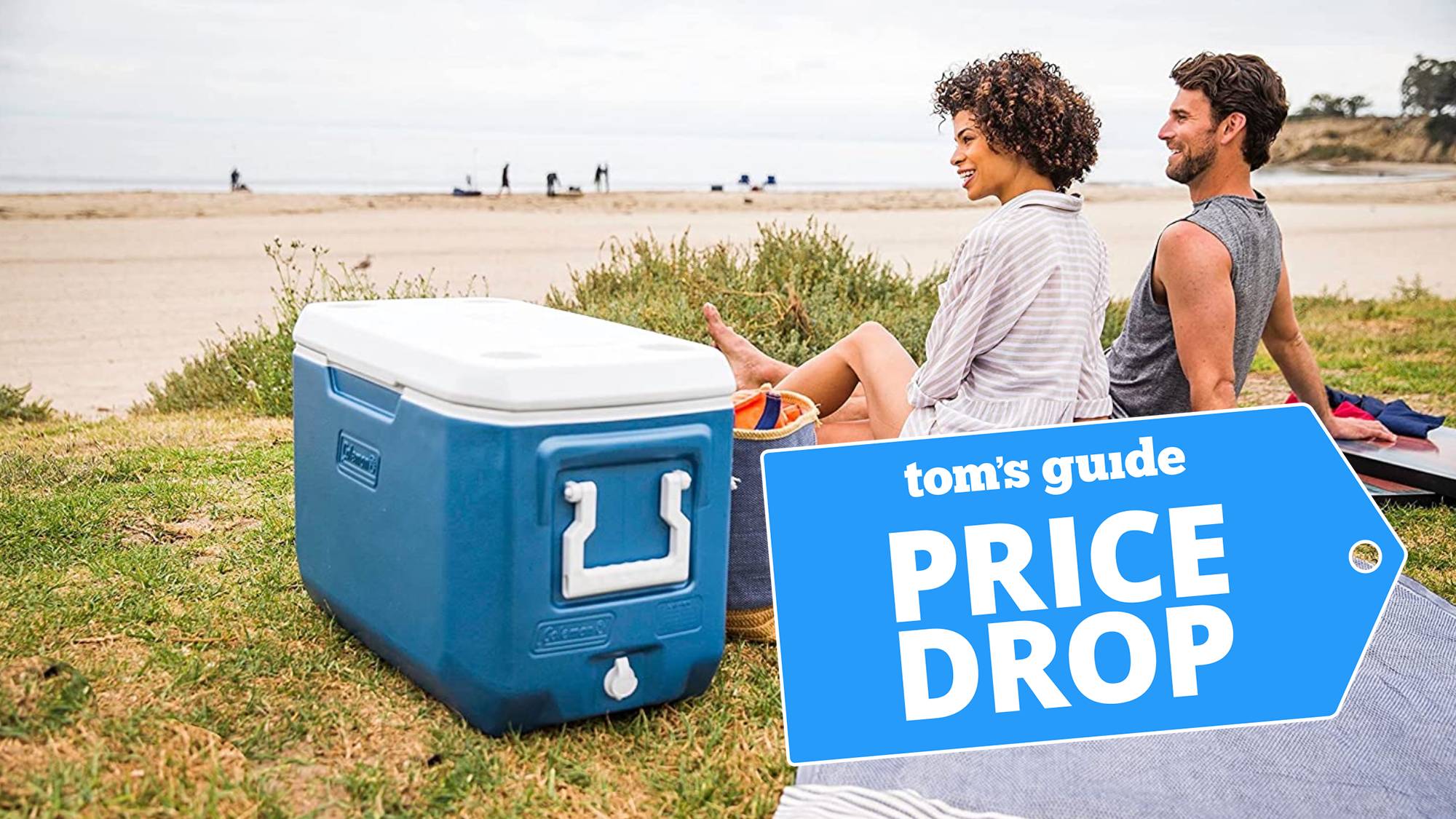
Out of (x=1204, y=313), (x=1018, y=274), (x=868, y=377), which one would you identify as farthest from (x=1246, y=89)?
(x=868, y=377)

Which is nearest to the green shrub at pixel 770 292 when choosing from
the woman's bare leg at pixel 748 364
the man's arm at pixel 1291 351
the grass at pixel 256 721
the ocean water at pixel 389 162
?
the woman's bare leg at pixel 748 364

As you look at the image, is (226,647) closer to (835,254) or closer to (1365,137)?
(835,254)

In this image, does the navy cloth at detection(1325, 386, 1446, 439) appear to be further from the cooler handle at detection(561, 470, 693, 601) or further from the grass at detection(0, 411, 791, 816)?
the cooler handle at detection(561, 470, 693, 601)

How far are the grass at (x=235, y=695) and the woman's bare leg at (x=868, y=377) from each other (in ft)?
2.71

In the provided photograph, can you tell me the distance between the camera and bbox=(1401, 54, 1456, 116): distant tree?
34.3 m

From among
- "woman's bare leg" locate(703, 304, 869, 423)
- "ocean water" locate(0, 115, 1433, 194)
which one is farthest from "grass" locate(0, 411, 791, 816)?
"ocean water" locate(0, 115, 1433, 194)

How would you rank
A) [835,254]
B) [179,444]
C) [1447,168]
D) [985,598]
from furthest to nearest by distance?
[1447,168] < [835,254] < [179,444] < [985,598]

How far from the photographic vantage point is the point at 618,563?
2609 mm

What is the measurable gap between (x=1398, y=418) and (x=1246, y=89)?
1.92m

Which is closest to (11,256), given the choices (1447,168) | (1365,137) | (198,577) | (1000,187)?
(198,577)

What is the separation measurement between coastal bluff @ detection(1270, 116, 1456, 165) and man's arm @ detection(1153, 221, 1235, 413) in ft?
134

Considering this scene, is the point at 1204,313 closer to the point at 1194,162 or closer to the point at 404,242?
the point at 1194,162

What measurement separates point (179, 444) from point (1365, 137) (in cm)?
4604

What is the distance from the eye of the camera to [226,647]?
3037 millimetres
